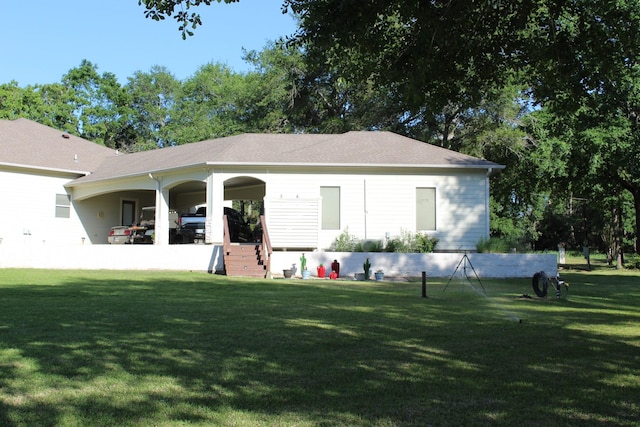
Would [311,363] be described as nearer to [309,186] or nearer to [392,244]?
[392,244]

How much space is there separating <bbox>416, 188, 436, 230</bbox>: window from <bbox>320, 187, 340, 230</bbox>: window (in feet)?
9.87

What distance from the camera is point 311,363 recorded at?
19.5ft

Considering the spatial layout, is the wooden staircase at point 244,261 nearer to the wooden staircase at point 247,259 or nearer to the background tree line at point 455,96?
the wooden staircase at point 247,259

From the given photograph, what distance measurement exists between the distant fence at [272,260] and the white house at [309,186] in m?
0.31

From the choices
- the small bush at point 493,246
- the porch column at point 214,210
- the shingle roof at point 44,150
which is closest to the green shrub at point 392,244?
the small bush at point 493,246

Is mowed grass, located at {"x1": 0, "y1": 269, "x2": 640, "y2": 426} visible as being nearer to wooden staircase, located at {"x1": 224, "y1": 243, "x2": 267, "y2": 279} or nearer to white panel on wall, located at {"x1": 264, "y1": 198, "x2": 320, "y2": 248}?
wooden staircase, located at {"x1": 224, "y1": 243, "x2": 267, "y2": 279}

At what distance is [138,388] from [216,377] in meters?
0.71

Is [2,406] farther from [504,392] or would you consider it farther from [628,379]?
[628,379]

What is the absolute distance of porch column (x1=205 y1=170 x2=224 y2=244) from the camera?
2153 cm

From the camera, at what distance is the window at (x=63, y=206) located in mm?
25828

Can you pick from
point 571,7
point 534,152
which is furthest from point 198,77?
point 571,7

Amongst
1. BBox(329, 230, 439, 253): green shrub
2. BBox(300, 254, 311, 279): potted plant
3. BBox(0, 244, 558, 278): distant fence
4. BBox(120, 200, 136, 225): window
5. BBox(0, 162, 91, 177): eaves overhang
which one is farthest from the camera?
Result: BBox(120, 200, 136, 225): window

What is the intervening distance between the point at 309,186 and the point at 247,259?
4192mm

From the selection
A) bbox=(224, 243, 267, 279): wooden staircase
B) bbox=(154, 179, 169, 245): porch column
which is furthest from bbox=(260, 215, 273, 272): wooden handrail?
bbox=(154, 179, 169, 245): porch column
